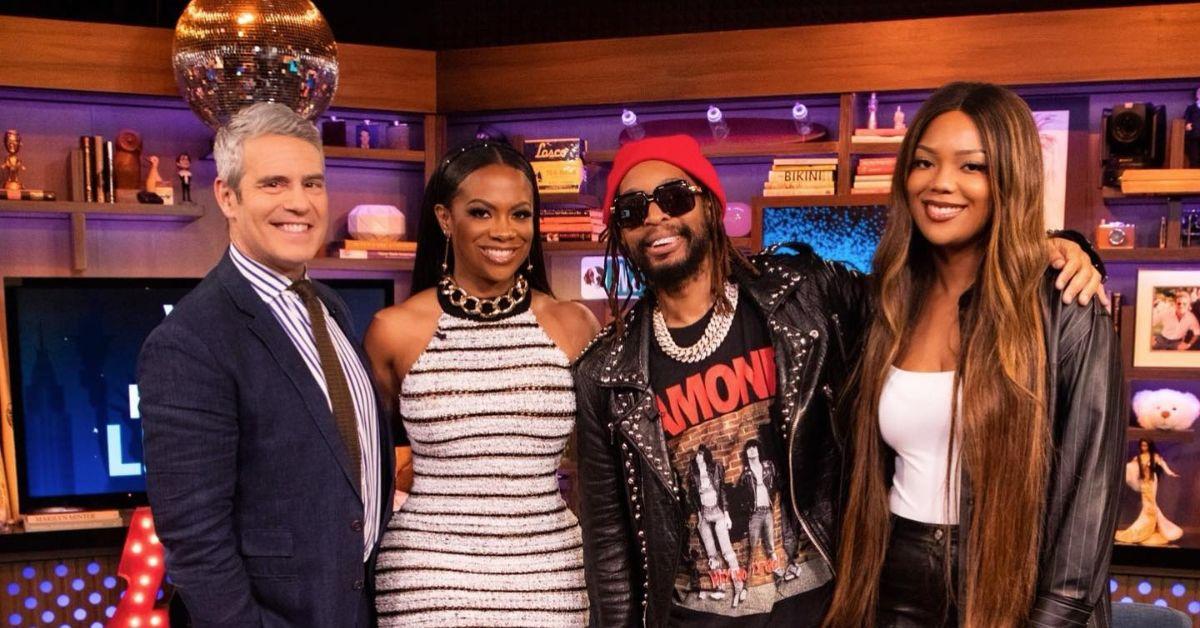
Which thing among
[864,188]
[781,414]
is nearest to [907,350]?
[781,414]

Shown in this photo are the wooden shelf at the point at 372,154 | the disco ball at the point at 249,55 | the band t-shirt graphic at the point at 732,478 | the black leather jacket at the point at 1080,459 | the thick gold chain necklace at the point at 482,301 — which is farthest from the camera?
the wooden shelf at the point at 372,154

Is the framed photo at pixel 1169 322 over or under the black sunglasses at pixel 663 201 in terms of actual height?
under

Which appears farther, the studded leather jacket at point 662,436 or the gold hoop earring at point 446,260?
the gold hoop earring at point 446,260

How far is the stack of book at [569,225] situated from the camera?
16.0ft

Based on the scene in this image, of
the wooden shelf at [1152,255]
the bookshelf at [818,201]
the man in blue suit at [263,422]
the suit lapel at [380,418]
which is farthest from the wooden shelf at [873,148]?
the man in blue suit at [263,422]

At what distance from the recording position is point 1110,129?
414 centimetres

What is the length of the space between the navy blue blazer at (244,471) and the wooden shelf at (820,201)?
3.14 m

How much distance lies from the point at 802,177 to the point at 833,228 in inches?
11.5

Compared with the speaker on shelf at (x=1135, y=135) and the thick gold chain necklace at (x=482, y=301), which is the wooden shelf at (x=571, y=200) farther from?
the thick gold chain necklace at (x=482, y=301)

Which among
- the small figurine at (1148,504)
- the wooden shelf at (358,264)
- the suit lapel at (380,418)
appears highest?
the wooden shelf at (358,264)

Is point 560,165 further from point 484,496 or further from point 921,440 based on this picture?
point 921,440

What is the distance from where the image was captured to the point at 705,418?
2004 mm

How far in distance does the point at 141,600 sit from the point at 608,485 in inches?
98.6

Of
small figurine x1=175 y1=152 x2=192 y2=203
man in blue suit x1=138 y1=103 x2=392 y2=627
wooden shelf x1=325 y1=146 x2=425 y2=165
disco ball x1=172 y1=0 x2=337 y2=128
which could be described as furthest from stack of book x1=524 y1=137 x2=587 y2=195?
man in blue suit x1=138 y1=103 x2=392 y2=627
